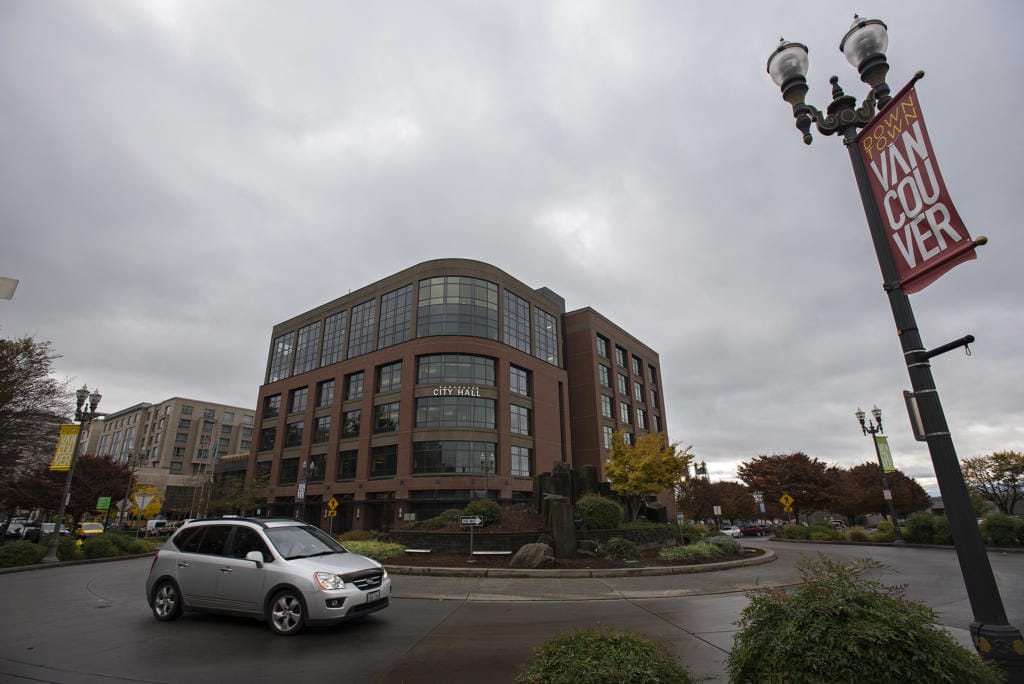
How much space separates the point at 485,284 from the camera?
50.6 meters

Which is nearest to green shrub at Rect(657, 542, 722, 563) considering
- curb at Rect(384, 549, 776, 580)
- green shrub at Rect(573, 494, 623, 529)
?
curb at Rect(384, 549, 776, 580)

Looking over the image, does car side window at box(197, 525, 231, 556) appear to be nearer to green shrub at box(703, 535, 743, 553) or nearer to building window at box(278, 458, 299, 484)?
green shrub at box(703, 535, 743, 553)

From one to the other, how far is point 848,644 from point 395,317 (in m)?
50.9

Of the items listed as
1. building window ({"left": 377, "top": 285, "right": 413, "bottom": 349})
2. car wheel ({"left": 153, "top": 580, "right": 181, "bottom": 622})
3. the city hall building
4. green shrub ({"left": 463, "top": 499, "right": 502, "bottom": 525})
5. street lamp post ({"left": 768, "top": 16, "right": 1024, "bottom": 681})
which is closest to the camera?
street lamp post ({"left": 768, "top": 16, "right": 1024, "bottom": 681})

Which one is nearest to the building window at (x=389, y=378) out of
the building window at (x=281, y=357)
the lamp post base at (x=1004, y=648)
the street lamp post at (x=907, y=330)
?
the building window at (x=281, y=357)

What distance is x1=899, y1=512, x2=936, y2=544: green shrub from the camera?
83.5 feet

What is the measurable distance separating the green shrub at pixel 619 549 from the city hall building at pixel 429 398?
21.5 m

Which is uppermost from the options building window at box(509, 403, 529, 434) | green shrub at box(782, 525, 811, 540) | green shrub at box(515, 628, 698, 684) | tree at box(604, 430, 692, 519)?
building window at box(509, 403, 529, 434)

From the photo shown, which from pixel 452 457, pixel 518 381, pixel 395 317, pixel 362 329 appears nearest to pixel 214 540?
pixel 452 457

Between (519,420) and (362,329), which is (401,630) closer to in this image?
(519,420)

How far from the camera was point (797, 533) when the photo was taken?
35.3m

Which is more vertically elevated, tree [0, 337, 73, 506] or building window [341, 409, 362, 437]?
building window [341, 409, 362, 437]

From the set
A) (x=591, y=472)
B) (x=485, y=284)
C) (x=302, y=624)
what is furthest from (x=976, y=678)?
(x=485, y=284)

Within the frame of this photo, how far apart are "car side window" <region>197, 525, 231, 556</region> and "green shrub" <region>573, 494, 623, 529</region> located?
14452mm
